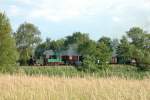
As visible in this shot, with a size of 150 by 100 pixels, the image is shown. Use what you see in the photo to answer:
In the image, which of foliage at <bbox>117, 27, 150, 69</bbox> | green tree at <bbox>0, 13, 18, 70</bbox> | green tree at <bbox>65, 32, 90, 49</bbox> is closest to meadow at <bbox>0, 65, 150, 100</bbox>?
green tree at <bbox>0, 13, 18, 70</bbox>

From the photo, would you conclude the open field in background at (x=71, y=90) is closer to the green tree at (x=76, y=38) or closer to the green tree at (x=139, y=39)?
the green tree at (x=139, y=39)

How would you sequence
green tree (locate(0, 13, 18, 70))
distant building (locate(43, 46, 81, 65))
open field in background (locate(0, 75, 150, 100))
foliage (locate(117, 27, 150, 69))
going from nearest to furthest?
1. open field in background (locate(0, 75, 150, 100))
2. green tree (locate(0, 13, 18, 70))
3. foliage (locate(117, 27, 150, 69))
4. distant building (locate(43, 46, 81, 65))

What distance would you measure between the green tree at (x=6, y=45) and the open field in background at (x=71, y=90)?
19.2 metres

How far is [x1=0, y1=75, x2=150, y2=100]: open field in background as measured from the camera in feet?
22.7

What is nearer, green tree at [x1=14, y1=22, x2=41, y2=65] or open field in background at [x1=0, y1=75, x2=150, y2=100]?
open field in background at [x1=0, y1=75, x2=150, y2=100]

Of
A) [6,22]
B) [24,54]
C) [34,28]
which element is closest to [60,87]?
[6,22]

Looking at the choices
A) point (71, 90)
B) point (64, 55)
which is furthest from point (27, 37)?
point (71, 90)

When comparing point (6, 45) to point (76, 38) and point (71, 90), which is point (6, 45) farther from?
point (76, 38)

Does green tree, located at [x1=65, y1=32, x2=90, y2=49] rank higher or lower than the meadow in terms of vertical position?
higher

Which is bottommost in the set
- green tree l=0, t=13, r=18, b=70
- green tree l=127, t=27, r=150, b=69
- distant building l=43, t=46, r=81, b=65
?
green tree l=0, t=13, r=18, b=70

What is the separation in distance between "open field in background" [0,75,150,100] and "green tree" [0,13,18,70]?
19160 millimetres

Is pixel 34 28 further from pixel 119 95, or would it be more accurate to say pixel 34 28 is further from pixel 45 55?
pixel 119 95

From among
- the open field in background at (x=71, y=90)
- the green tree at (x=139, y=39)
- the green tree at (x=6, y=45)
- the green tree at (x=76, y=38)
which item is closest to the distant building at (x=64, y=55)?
the green tree at (x=76, y=38)

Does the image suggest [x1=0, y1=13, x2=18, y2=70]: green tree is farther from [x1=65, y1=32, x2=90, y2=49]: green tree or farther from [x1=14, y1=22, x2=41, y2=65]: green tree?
[x1=65, y1=32, x2=90, y2=49]: green tree
